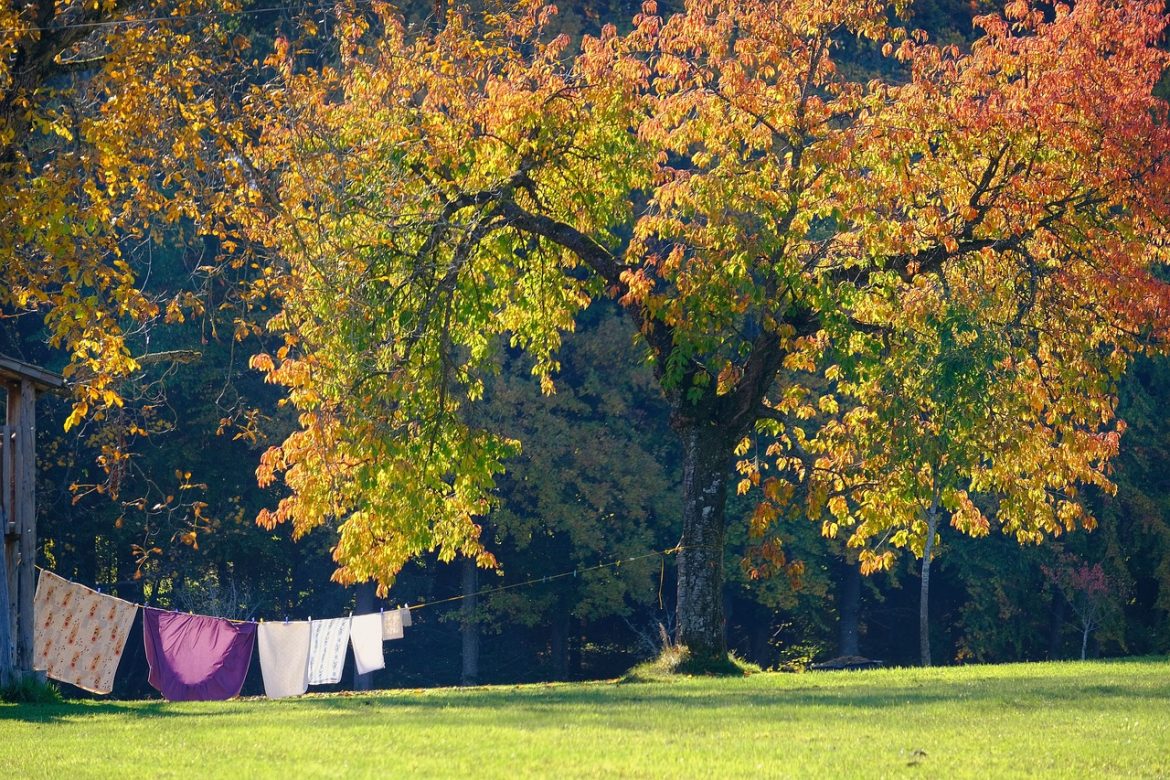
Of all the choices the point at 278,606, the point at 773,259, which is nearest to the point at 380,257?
the point at 773,259

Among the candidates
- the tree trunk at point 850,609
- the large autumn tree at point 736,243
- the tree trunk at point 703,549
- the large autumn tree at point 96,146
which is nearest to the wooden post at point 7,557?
the large autumn tree at point 96,146

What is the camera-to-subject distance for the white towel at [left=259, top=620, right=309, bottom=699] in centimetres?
2455

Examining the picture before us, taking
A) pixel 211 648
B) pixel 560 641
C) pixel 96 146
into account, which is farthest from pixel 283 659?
pixel 96 146

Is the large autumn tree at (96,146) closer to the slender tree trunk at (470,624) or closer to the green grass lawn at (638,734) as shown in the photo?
the green grass lawn at (638,734)

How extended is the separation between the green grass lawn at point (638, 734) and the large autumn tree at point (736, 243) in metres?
3.32

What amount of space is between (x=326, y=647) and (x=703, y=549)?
10.0m

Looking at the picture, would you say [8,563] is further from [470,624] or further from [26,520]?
[470,624]

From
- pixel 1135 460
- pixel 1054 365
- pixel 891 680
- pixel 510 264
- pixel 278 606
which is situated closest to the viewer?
pixel 891 680

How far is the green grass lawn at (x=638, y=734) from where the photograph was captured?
8.12m

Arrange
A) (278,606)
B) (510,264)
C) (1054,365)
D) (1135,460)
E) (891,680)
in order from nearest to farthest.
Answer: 1. (891,680)
2. (1054,365)
3. (510,264)
4. (1135,460)
5. (278,606)

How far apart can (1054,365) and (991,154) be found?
110 inches

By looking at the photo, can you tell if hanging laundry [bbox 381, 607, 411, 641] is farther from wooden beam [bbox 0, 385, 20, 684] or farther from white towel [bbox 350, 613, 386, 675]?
wooden beam [bbox 0, 385, 20, 684]

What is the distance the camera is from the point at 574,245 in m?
17.4

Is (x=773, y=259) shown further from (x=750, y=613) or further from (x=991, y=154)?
(x=750, y=613)
